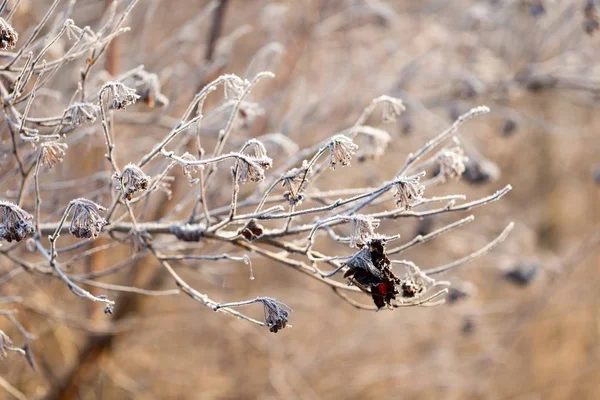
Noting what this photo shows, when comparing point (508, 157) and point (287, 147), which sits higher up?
point (508, 157)

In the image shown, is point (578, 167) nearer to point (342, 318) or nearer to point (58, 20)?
point (342, 318)

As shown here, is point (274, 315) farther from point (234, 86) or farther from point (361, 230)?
point (234, 86)

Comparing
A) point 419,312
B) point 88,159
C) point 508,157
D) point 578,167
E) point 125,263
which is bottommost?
point 125,263

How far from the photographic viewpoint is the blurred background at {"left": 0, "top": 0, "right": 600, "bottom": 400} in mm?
4043

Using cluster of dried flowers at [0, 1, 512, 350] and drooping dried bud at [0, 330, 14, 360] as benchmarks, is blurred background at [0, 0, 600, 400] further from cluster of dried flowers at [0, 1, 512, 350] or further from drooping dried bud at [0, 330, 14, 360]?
drooping dried bud at [0, 330, 14, 360]

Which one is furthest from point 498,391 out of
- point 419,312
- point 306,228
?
point 306,228

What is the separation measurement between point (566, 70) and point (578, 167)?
5.90m

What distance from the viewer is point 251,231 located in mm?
1938

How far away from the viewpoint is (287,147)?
8.79 ft

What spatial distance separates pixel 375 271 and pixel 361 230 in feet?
0.36

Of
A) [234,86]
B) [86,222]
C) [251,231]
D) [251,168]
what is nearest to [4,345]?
[86,222]

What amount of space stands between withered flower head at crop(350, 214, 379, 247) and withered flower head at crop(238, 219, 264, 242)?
1.13 feet

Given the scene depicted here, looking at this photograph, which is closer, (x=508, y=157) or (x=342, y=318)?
(x=342, y=318)

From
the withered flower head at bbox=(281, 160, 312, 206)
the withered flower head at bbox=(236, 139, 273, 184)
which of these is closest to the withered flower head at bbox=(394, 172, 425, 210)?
the withered flower head at bbox=(281, 160, 312, 206)
